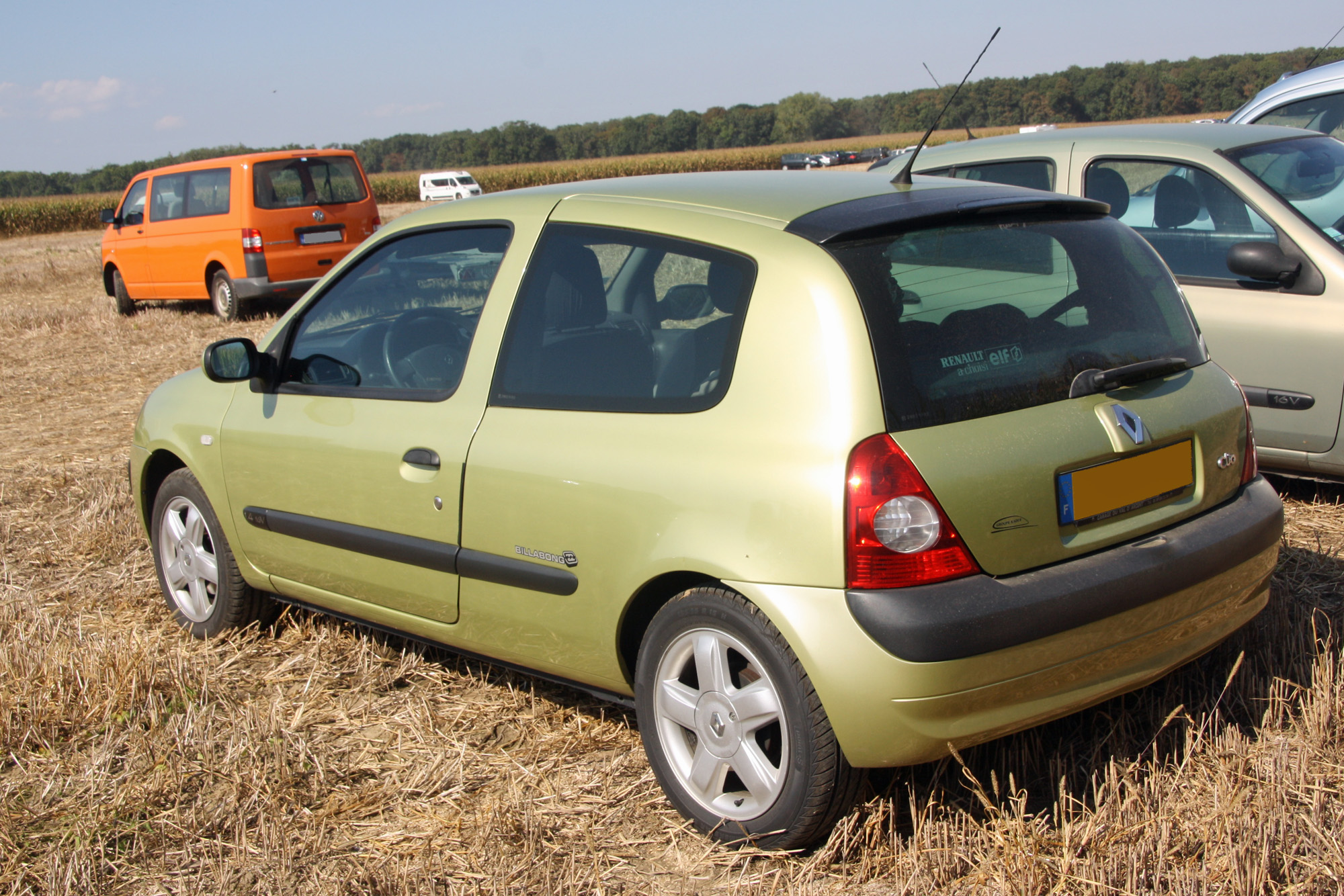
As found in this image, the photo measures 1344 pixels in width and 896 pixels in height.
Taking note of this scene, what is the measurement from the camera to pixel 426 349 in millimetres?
3502

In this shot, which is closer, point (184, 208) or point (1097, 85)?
point (184, 208)

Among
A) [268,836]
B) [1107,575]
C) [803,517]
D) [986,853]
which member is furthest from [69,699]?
[1107,575]

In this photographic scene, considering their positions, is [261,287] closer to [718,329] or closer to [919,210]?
[718,329]

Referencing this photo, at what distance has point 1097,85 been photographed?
5784 cm

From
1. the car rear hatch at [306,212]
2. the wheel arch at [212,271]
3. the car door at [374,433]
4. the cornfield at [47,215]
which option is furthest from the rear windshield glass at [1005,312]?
the cornfield at [47,215]

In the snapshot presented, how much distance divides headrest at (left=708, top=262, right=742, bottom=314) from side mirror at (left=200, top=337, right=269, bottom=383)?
5.83ft

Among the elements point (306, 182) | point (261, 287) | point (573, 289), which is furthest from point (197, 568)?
point (306, 182)

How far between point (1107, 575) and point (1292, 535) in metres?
2.46

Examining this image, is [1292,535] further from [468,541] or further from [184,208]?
[184,208]

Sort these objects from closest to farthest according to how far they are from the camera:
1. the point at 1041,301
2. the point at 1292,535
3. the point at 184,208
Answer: the point at 1041,301 → the point at 1292,535 → the point at 184,208

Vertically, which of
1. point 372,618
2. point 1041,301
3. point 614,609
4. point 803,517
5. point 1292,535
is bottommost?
point 1292,535

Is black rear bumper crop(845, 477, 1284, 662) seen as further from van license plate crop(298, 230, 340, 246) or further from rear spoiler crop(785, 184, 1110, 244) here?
van license plate crop(298, 230, 340, 246)

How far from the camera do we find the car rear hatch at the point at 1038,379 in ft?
7.91

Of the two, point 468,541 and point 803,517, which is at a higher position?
point 803,517
